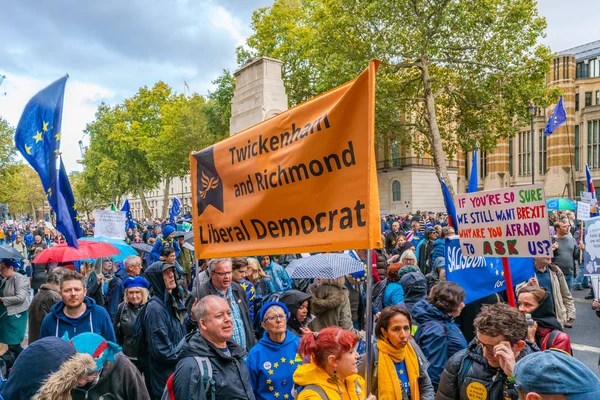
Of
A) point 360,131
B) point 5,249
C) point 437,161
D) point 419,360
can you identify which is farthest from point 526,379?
point 437,161

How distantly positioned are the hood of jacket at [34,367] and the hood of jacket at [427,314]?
8.47 ft

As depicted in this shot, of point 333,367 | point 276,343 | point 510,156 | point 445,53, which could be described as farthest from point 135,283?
point 510,156

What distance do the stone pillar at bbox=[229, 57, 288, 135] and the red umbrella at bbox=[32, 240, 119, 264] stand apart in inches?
434

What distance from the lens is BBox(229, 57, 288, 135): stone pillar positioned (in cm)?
1748

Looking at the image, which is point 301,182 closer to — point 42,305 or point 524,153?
point 42,305

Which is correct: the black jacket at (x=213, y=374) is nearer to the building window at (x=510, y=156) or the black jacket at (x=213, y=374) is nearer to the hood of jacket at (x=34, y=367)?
the hood of jacket at (x=34, y=367)

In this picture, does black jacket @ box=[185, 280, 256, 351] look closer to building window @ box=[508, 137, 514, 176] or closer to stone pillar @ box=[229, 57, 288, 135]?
stone pillar @ box=[229, 57, 288, 135]

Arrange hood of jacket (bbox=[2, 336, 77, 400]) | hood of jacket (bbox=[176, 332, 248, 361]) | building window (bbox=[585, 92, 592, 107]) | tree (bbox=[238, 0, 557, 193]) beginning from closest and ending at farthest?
hood of jacket (bbox=[2, 336, 77, 400])
hood of jacket (bbox=[176, 332, 248, 361])
tree (bbox=[238, 0, 557, 193])
building window (bbox=[585, 92, 592, 107])

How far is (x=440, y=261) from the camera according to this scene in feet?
22.5

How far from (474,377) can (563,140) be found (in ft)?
142

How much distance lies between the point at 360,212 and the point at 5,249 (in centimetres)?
531

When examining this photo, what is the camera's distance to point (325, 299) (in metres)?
4.58

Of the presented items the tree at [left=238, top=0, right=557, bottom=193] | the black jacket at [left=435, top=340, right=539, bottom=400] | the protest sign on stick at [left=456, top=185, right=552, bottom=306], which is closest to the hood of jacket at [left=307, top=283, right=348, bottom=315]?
the protest sign on stick at [left=456, top=185, right=552, bottom=306]

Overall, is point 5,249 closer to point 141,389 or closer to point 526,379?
point 141,389
